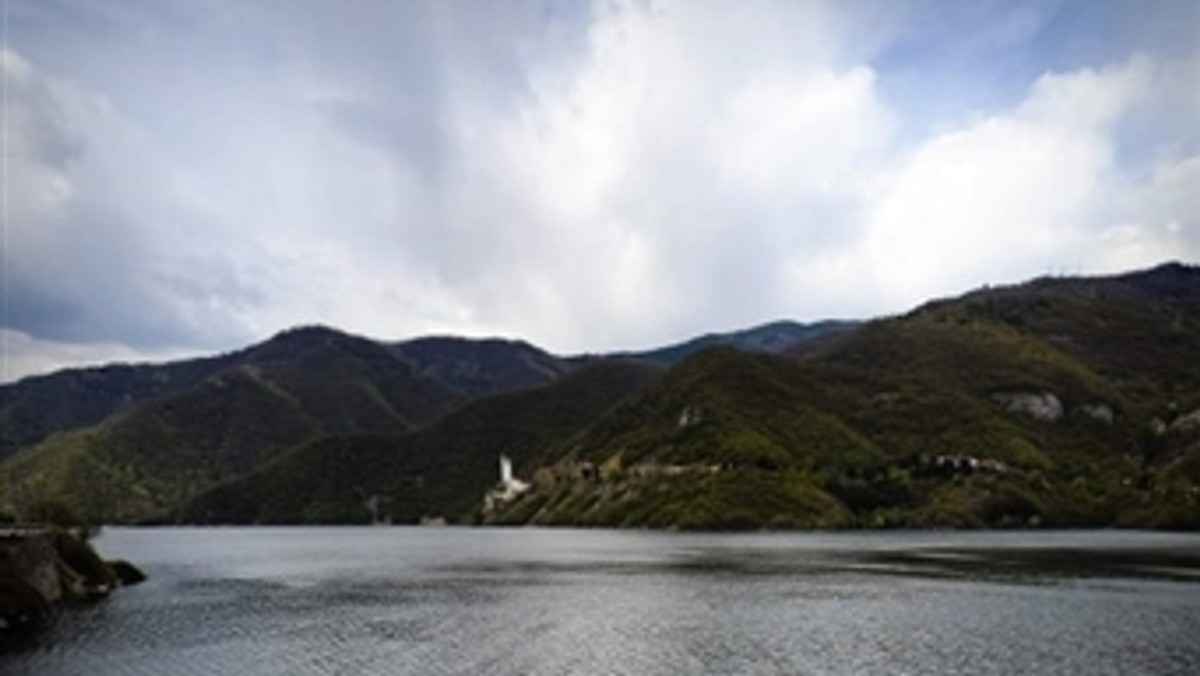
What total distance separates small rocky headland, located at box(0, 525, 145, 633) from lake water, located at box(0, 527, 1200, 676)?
359 centimetres

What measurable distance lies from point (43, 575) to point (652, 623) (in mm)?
60706

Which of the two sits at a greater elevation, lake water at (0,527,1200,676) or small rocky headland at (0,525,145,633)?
small rocky headland at (0,525,145,633)

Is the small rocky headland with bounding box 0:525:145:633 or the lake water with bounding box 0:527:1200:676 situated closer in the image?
the lake water with bounding box 0:527:1200:676

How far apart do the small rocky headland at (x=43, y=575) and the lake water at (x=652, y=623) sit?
359cm

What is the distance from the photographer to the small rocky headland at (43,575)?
98125 mm

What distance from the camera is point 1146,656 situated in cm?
7412

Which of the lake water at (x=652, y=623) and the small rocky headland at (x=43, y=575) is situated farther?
the small rocky headland at (x=43, y=575)

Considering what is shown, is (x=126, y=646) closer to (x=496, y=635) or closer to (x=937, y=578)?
(x=496, y=635)

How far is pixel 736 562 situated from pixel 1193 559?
6632cm

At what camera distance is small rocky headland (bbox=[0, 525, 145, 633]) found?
98.1 metres

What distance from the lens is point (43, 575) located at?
368 feet

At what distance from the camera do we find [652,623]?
96438mm

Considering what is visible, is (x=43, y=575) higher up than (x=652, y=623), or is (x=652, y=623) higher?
(x=43, y=575)

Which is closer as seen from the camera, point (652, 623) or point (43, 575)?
Result: point (652, 623)
